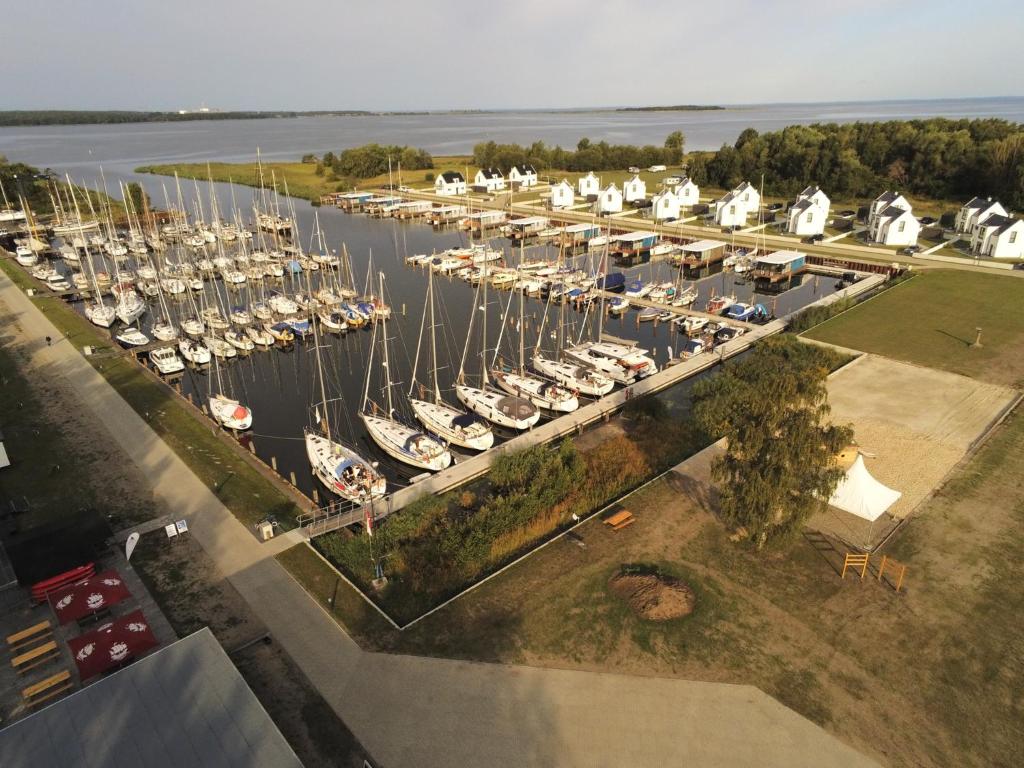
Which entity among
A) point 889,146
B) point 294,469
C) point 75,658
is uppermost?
point 889,146

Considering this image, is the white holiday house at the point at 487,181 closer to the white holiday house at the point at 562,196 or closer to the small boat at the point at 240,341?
the white holiday house at the point at 562,196

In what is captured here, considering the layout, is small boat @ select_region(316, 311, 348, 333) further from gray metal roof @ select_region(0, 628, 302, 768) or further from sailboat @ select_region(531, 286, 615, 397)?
gray metal roof @ select_region(0, 628, 302, 768)

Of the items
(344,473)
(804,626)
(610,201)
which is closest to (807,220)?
(610,201)

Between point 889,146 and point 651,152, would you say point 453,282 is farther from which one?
point 651,152

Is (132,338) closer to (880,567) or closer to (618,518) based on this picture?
(618,518)

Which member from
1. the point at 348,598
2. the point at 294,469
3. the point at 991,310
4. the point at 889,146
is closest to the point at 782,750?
the point at 348,598

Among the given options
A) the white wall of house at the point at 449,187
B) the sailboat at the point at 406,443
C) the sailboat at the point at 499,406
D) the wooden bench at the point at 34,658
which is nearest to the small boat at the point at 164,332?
the sailboat at the point at 406,443
